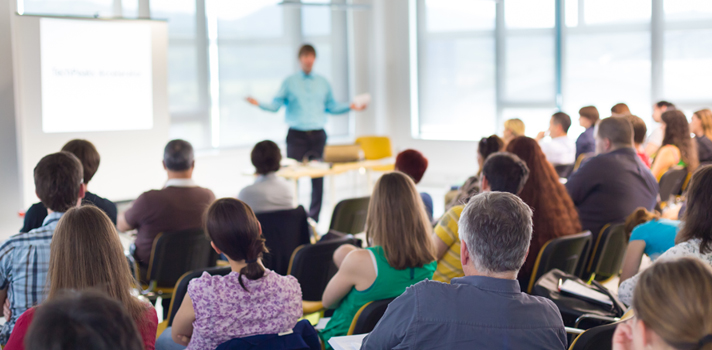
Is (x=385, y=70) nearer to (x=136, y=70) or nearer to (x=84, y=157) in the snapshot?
(x=136, y=70)

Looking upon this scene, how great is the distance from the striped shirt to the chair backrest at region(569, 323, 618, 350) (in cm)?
101

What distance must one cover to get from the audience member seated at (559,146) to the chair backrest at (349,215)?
2.60 meters

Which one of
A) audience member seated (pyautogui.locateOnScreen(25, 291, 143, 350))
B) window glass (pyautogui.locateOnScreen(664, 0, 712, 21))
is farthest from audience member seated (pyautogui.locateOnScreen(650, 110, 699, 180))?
audience member seated (pyautogui.locateOnScreen(25, 291, 143, 350))

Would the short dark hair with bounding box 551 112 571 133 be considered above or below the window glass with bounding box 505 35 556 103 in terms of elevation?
below

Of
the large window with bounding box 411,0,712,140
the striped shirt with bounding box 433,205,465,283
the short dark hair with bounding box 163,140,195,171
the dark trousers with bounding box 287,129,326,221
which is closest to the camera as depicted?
the striped shirt with bounding box 433,205,465,283

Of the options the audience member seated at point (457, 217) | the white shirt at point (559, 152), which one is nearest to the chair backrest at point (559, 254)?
the audience member seated at point (457, 217)

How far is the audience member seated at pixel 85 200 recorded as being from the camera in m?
2.87

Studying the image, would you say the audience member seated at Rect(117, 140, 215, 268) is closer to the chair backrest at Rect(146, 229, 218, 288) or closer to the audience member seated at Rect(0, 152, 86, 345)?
the chair backrest at Rect(146, 229, 218, 288)

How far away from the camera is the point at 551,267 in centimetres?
298

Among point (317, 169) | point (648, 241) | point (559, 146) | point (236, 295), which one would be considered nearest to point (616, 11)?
point (559, 146)

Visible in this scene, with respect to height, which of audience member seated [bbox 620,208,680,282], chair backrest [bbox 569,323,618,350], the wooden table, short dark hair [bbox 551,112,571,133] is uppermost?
short dark hair [bbox 551,112,571,133]

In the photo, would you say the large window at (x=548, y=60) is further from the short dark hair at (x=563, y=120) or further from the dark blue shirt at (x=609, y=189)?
the dark blue shirt at (x=609, y=189)

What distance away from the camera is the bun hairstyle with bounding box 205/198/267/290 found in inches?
79.6

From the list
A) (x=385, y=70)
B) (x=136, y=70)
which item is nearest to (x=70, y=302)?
(x=136, y=70)
